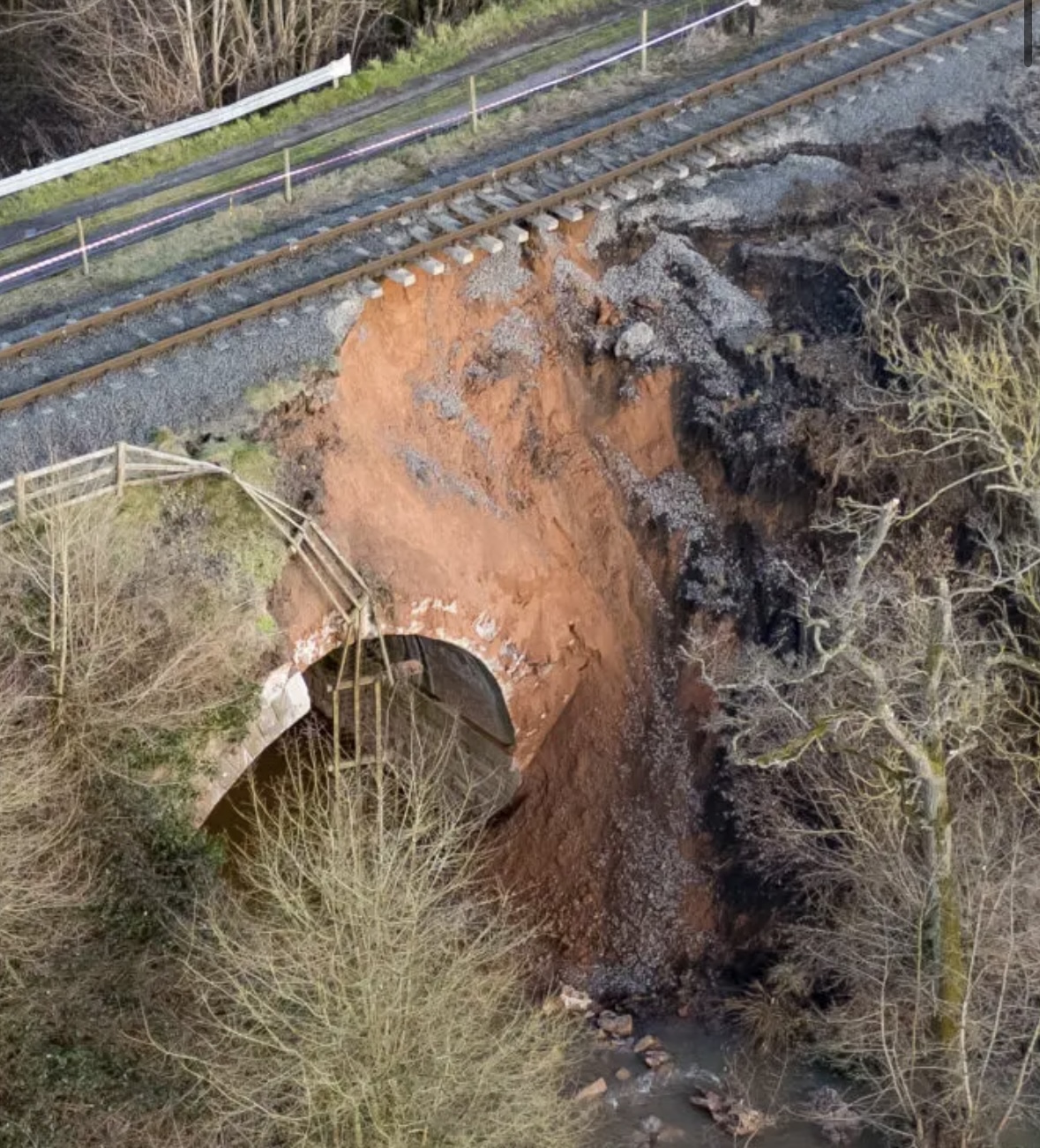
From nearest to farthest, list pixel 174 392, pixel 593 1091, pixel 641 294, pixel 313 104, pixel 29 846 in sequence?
pixel 29 846 < pixel 174 392 < pixel 593 1091 < pixel 641 294 < pixel 313 104

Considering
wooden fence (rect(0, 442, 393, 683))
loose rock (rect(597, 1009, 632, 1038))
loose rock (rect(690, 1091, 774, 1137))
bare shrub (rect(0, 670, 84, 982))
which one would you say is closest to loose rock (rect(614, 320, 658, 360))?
wooden fence (rect(0, 442, 393, 683))

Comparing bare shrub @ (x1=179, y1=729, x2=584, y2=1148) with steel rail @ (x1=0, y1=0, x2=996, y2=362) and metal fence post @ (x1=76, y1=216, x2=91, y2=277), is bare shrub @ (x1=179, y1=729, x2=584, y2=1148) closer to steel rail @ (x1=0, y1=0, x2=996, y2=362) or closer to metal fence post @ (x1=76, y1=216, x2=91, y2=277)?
steel rail @ (x1=0, y1=0, x2=996, y2=362)

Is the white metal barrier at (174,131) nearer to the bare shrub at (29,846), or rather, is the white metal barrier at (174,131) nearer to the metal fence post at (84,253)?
the metal fence post at (84,253)

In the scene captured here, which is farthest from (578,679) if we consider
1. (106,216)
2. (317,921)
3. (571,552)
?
(106,216)

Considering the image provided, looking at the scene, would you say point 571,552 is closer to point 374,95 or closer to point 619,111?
point 619,111

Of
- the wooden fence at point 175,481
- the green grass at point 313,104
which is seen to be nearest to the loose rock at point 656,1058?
the wooden fence at point 175,481

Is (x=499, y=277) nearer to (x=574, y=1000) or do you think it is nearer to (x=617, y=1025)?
(x=574, y=1000)

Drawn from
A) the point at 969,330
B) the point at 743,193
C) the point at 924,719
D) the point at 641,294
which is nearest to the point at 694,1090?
the point at 924,719
